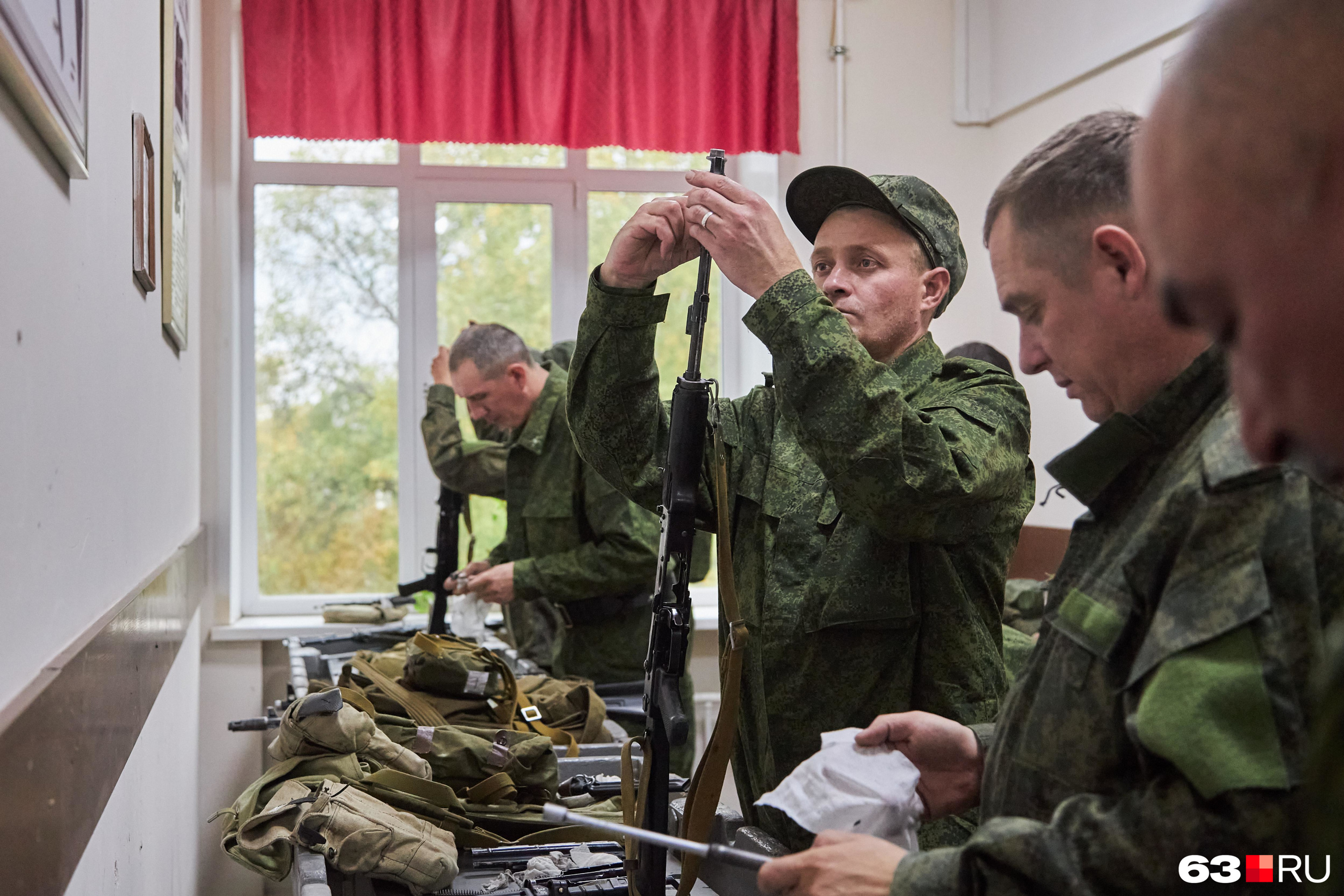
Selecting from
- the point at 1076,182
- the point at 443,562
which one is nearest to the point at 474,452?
the point at 443,562

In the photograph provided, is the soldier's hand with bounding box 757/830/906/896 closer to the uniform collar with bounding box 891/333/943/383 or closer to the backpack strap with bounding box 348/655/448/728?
the uniform collar with bounding box 891/333/943/383

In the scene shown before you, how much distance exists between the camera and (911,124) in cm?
450

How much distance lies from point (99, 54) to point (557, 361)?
79.0 inches

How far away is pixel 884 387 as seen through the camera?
1.32m

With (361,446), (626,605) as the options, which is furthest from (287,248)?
(626,605)

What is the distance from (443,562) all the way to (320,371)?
4.27 feet

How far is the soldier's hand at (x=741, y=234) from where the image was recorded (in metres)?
1.39

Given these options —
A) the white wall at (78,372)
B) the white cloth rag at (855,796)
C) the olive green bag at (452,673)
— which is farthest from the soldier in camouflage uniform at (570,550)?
the white cloth rag at (855,796)

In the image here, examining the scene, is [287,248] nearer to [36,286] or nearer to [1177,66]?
[36,286]

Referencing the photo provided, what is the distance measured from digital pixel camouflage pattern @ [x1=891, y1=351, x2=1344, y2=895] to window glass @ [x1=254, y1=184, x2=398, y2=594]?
12.6 feet

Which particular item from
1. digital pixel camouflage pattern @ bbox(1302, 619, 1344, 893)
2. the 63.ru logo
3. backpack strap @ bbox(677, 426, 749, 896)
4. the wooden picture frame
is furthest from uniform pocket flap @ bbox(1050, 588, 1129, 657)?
the wooden picture frame

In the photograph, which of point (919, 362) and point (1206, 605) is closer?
point (1206, 605)

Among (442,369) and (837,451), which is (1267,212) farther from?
(442,369)

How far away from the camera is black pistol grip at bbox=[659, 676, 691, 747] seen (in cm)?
129
